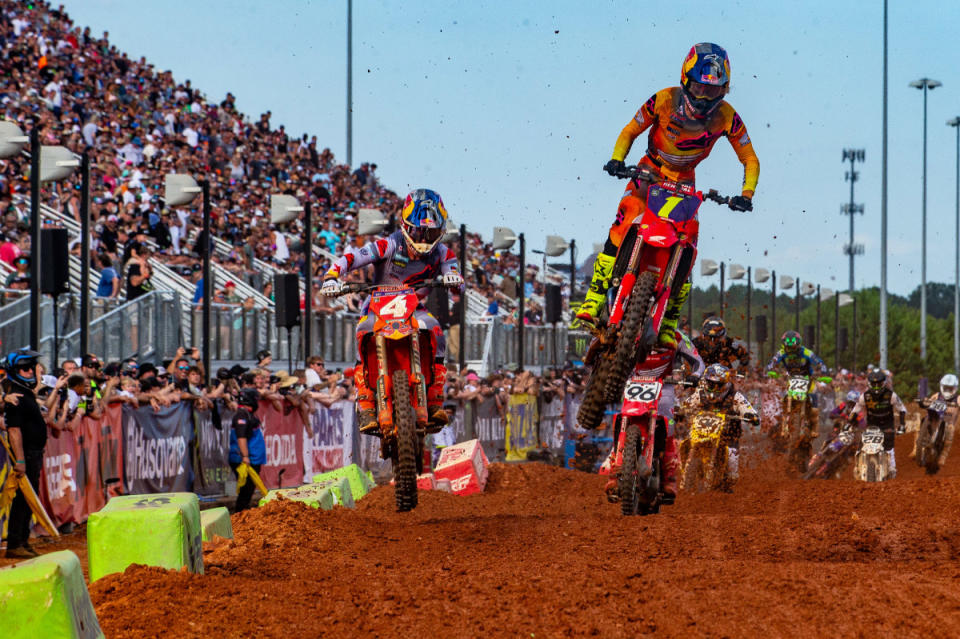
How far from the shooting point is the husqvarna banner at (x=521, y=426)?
27103 mm

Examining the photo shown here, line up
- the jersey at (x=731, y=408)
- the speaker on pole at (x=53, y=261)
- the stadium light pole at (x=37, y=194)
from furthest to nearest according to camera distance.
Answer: the jersey at (x=731, y=408) < the stadium light pole at (x=37, y=194) < the speaker on pole at (x=53, y=261)

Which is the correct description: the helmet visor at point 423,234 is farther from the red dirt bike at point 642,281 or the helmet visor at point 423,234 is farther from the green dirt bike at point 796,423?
the green dirt bike at point 796,423

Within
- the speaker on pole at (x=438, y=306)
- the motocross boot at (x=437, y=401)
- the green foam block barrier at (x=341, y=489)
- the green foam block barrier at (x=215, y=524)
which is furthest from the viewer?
the speaker on pole at (x=438, y=306)

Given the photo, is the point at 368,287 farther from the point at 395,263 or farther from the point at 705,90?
the point at 705,90

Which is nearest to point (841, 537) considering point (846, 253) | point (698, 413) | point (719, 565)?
point (719, 565)

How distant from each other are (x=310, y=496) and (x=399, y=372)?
96.6 inches

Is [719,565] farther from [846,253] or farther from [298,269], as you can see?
[846,253]

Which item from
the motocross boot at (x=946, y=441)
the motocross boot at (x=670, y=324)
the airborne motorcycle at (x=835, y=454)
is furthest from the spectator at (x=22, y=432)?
the motocross boot at (x=946, y=441)

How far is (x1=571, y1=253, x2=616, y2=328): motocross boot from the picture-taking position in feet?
38.2

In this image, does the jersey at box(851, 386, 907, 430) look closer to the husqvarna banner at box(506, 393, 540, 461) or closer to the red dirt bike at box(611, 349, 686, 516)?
the husqvarna banner at box(506, 393, 540, 461)

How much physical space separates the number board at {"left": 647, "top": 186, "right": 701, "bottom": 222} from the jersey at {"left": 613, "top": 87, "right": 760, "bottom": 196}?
0.39 meters

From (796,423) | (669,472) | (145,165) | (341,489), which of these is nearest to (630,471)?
(669,472)

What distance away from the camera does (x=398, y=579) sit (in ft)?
25.7

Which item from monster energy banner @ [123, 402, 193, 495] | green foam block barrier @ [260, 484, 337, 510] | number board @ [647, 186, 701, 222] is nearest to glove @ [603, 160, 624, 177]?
number board @ [647, 186, 701, 222]
